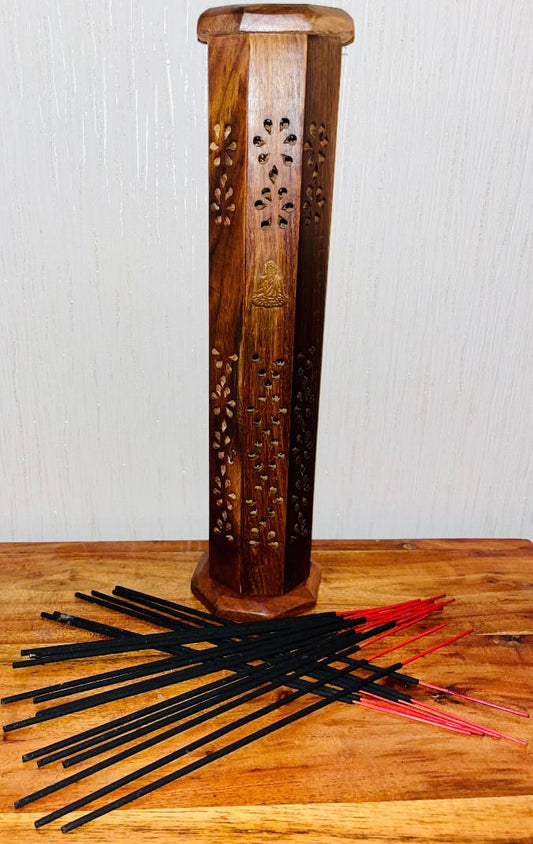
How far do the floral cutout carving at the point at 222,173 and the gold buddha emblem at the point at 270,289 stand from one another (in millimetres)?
66

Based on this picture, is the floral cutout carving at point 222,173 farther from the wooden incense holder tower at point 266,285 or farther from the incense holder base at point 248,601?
the incense holder base at point 248,601

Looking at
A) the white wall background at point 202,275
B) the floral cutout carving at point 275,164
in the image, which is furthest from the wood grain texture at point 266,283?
the white wall background at point 202,275

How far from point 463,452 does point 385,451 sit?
134 mm

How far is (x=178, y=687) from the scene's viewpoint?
2.60 feet

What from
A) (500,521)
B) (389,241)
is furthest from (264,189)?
(500,521)

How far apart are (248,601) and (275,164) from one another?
0.52m

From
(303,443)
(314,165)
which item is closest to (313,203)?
(314,165)

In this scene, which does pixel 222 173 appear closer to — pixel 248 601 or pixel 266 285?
→ pixel 266 285

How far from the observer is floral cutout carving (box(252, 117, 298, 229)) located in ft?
2.42

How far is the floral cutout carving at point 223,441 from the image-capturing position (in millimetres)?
852

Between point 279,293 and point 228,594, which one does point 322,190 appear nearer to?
point 279,293

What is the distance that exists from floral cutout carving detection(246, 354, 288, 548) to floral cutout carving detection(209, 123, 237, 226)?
159mm

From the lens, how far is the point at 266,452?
0.87 metres

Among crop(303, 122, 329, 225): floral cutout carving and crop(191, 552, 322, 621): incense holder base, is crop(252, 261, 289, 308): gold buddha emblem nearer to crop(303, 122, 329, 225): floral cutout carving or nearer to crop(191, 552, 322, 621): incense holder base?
crop(303, 122, 329, 225): floral cutout carving
